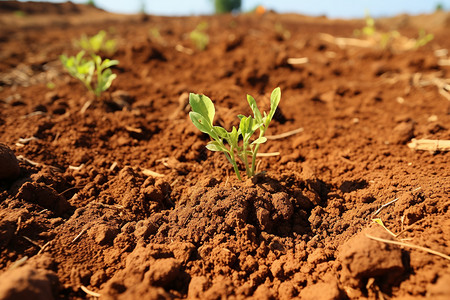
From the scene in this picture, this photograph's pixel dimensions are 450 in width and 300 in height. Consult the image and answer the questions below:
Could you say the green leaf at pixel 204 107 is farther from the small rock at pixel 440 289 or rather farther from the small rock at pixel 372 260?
the small rock at pixel 440 289

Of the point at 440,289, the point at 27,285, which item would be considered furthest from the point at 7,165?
the point at 440,289

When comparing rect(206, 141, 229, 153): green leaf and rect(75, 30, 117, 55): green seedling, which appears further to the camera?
rect(75, 30, 117, 55): green seedling

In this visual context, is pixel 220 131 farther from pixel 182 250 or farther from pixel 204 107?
pixel 182 250

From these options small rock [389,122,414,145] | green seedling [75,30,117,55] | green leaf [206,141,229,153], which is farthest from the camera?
green seedling [75,30,117,55]

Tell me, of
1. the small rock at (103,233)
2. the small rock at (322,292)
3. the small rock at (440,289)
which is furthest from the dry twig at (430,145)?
the small rock at (103,233)

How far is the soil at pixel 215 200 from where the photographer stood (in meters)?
1.26

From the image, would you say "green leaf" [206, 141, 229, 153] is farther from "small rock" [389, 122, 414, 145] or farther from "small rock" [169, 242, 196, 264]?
"small rock" [389, 122, 414, 145]

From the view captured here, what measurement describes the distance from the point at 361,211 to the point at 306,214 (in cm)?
28

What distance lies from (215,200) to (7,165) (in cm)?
117

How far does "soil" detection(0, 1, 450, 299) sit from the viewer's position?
4.14ft

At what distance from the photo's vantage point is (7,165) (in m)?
1.67

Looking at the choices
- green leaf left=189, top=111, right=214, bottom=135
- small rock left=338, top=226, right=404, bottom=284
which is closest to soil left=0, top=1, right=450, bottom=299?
small rock left=338, top=226, right=404, bottom=284

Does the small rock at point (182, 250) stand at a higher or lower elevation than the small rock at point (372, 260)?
lower

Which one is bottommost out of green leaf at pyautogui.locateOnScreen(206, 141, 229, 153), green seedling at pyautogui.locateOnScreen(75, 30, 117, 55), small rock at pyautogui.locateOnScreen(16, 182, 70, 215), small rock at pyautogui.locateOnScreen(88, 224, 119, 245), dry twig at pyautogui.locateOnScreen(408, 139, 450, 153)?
small rock at pyautogui.locateOnScreen(88, 224, 119, 245)
